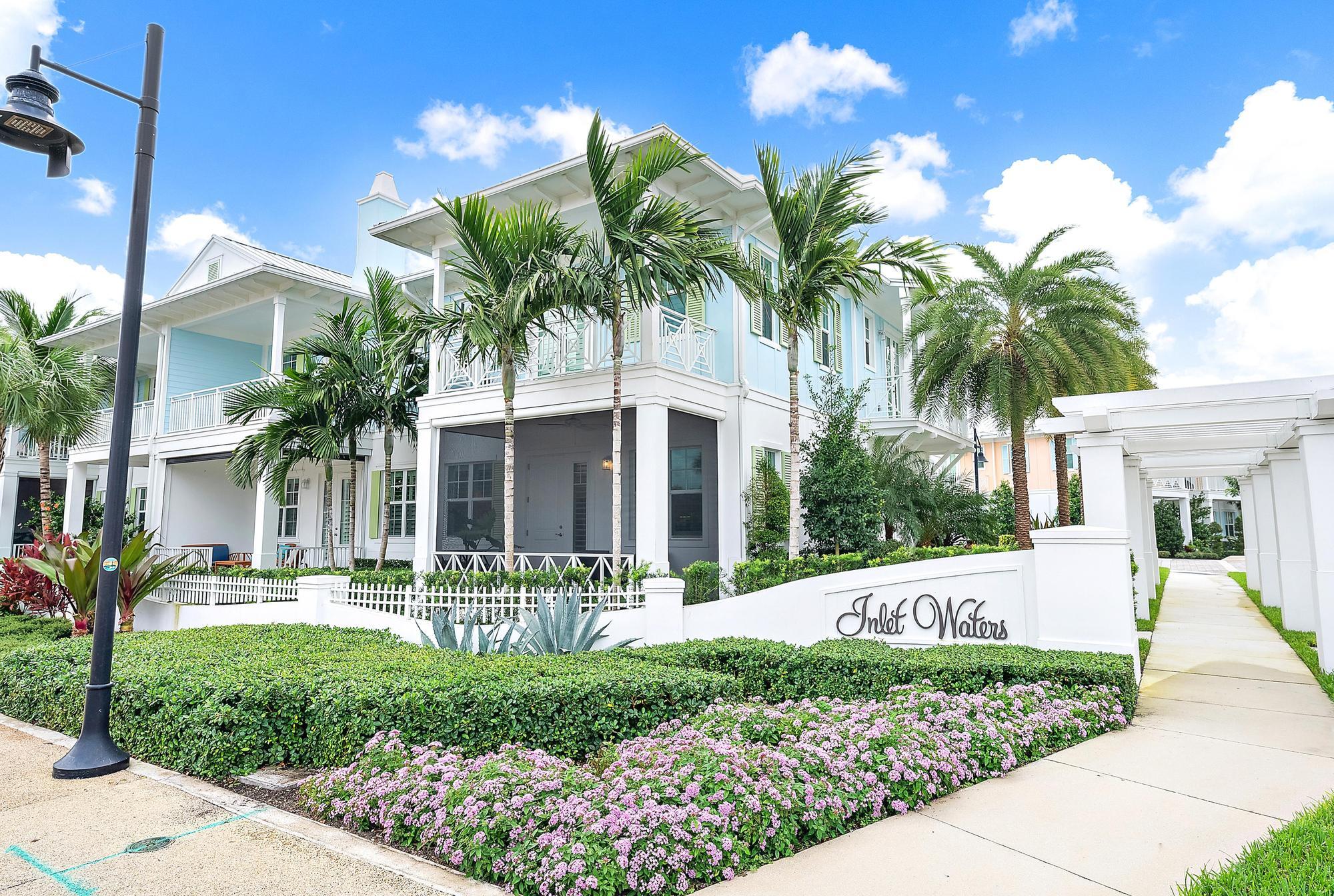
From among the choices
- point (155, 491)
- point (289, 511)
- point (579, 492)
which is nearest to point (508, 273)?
point (579, 492)

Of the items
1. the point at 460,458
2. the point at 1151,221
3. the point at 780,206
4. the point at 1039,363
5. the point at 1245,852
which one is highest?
the point at 1151,221

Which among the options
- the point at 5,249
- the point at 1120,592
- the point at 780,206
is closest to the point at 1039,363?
the point at 780,206

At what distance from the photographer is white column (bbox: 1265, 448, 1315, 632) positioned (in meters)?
10.0

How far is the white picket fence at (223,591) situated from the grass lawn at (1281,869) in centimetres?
1188

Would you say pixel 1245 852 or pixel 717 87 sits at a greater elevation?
pixel 717 87

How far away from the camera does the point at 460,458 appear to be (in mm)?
15453

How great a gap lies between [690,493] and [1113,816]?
30.1 ft

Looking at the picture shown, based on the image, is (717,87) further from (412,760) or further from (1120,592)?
(412,760)

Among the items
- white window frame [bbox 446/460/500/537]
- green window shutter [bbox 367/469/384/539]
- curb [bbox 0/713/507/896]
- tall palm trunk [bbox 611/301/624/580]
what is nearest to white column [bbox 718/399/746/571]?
tall palm trunk [bbox 611/301/624/580]

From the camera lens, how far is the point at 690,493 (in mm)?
12852

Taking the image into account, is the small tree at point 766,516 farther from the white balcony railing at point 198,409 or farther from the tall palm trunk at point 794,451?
the white balcony railing at point 198,409

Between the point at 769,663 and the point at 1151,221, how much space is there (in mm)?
16495

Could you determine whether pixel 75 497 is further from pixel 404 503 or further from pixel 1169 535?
pixel 1169 535

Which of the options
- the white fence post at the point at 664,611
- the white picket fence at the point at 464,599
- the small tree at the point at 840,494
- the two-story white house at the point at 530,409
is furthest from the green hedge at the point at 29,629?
the small tree at the point at 840,494
